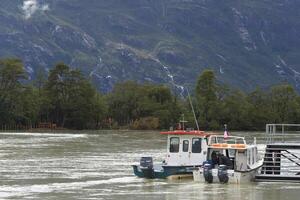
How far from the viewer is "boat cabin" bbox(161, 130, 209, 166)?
169ft

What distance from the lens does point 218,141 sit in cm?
5462

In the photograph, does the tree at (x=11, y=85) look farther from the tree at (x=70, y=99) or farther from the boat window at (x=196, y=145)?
the boat window at (x=196, y=145)

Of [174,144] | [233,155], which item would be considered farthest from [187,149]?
[233,155]

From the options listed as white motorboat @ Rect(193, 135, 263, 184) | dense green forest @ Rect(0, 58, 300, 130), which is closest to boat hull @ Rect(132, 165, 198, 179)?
white motorboat @ Rect(193, 135, 263, 184)

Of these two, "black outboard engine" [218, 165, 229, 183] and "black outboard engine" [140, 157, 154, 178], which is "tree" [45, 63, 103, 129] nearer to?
"black outboard engine" [140, 157, 154, 178]

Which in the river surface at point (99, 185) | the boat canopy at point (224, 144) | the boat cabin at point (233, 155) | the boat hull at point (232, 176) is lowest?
the river surface at point (99, 185)

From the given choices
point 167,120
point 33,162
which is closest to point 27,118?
point 167,120

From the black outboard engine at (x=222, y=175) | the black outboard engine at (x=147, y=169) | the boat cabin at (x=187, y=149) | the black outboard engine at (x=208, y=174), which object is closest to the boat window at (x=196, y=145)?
the boat cabin at (x=187, y=149)

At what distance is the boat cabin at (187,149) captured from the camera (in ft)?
169

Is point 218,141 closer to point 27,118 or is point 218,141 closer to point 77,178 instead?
point 77,178

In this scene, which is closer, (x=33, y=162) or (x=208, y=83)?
(x=33, y=162)

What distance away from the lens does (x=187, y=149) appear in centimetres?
5172

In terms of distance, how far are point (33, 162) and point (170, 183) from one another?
20517 millimetres

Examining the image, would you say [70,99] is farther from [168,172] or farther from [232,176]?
[232,176]
